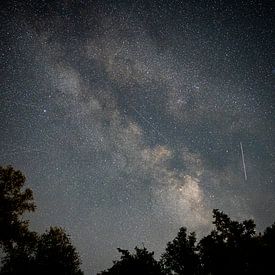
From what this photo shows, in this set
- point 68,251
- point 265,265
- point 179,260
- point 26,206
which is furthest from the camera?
point 68,251

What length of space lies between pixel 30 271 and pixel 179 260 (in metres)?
13.8

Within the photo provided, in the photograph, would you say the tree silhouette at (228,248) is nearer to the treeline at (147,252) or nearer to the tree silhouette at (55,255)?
the treeline at (147,252)

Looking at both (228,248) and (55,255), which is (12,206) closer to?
(55,255)

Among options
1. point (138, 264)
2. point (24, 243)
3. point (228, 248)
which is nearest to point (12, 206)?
point (24, 243)

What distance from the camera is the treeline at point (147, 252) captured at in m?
20.0

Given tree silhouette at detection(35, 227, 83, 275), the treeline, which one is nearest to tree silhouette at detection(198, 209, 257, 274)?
the treeline

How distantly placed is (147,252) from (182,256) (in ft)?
16.8

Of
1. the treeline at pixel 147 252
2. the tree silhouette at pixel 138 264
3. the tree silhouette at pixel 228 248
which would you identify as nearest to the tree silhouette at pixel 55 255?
the treeline at pixel 147 252

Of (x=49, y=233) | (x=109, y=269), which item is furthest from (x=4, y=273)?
(x=109, y=269)

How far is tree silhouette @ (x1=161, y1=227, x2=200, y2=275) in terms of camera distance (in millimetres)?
23391

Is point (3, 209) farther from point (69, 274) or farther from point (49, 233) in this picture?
point (69, 274)

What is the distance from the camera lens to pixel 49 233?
27.0m

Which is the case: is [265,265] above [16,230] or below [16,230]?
below

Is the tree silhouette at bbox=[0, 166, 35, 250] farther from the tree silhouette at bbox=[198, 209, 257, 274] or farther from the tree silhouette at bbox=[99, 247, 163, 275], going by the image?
the tree silhouette at bbox=[198, 209, 257, 274]
